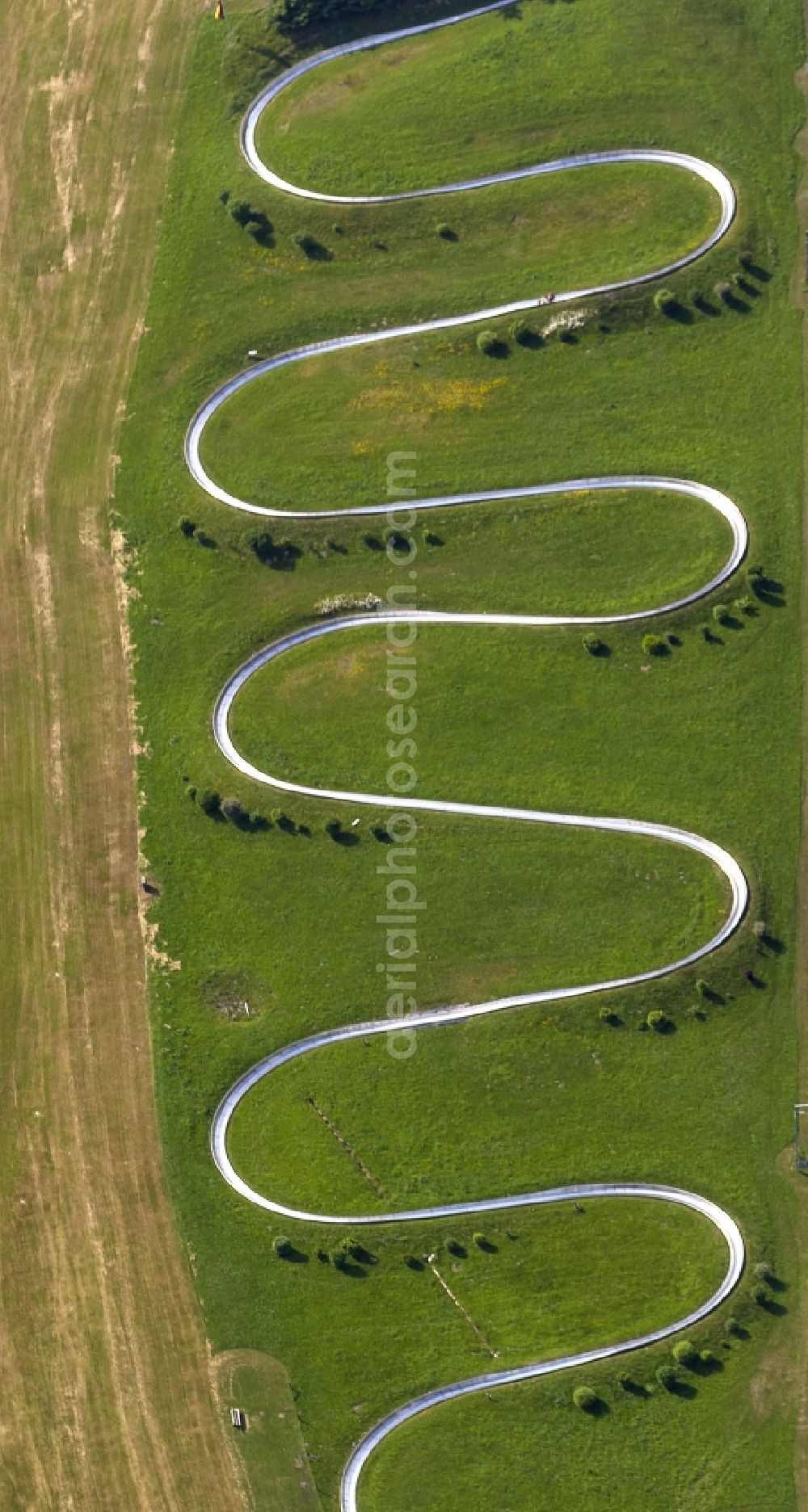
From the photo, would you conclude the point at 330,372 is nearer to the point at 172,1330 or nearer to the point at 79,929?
the point at 79,929

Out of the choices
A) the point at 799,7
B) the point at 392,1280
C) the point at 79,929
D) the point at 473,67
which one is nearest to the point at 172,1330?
the point at 392,1280

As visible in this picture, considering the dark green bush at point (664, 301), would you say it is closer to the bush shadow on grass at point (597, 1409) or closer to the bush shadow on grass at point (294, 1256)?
the bush shadow on grass at point (294, 1256)

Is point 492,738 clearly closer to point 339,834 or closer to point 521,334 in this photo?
point 339,834

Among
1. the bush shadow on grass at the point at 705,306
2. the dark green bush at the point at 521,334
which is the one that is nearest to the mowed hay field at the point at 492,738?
the dark green bush at the point at 521,334

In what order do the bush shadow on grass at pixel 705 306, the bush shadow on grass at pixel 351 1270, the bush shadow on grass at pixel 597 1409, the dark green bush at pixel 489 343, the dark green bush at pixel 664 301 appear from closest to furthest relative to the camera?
1. the bush shadow on grass at pixel 597 1409
2. the bush shadow on grass at pixel 351 1270
3. the dark green bush at pixel 664 301
4. the bush shadow on grass at pixel 705 306
5. the dark green bush at pixel 489 343

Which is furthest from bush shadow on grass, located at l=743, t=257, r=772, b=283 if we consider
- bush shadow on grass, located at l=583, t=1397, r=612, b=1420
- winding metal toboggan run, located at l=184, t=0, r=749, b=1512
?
bush shadow on grass, located at l=583, t=1397, r=612, b=1420

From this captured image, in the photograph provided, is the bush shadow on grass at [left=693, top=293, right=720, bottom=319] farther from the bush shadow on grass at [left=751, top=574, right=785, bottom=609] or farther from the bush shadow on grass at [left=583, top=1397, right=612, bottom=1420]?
the bush shadow on grass at [left=583, top=1397, right=612, bottom=1420]
